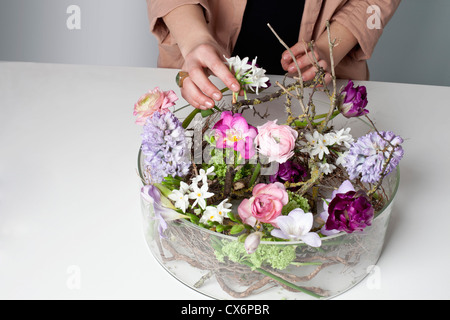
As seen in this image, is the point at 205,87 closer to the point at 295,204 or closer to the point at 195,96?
the point at 195,96

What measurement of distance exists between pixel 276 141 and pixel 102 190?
0.31 m

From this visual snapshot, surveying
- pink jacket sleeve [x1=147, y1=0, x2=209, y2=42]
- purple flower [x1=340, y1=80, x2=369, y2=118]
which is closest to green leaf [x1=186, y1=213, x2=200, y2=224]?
purple flower [x1=340, y1=80, x2=369, y2=118]

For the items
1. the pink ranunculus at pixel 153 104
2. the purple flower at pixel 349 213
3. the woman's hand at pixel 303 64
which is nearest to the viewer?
the purple flower at pixel 349 213

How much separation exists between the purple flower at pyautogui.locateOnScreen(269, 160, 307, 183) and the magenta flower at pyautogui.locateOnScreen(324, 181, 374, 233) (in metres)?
0.09

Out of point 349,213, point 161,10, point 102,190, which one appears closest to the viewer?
point 349,213

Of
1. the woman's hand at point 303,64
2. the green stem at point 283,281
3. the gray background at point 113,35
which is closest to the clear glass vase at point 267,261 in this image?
the green stem at point 283,281

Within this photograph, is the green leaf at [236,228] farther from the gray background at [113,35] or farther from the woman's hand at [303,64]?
the gray background at [113,35]

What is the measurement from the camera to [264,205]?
561 millimetres

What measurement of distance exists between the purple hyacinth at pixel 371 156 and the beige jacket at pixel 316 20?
413 mm

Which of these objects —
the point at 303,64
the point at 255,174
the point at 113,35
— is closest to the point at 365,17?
the point at 303,64

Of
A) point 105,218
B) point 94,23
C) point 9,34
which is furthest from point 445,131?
point 9,34

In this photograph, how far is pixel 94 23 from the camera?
1.46m

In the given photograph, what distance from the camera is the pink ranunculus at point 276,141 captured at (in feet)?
1.91

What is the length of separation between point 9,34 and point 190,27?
815 millimetres
